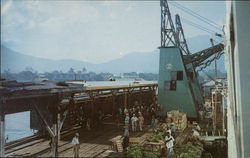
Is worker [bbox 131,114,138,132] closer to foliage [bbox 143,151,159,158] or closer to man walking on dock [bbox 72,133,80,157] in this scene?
foliage [bbox 143,151,159,158]

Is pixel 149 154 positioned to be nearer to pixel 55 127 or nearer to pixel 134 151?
pixel 134 151

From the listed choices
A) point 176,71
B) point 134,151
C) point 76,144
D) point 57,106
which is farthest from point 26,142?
point 176,71

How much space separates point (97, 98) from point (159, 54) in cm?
451

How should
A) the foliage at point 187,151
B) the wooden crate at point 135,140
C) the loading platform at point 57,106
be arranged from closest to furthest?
the loading platform at point 57,106, the foliage at point 187,151, the wooden crate at point 135,140

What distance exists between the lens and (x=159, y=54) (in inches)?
491

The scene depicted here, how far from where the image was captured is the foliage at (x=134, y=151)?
7680mm

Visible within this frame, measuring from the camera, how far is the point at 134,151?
780 centimetres

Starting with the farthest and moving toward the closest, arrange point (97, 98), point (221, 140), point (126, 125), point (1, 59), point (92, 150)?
point (97, 98)
point (126, 125)
point (1, 59)
point (221, 140)
point (92, 150)

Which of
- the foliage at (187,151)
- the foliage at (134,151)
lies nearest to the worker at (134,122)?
the foliage at (134,151)

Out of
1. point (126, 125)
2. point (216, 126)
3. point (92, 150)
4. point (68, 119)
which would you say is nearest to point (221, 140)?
point (216, 126)

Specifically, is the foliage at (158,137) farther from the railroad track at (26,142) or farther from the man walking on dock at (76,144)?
the railroad track at (26,142)

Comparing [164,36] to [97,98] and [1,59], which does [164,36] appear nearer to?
[97,98]

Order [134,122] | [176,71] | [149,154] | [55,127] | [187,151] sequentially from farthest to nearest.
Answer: [176,71] → [134,122] → [55,127] → [187,151] → [149,154]

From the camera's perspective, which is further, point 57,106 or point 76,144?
point 76,144
